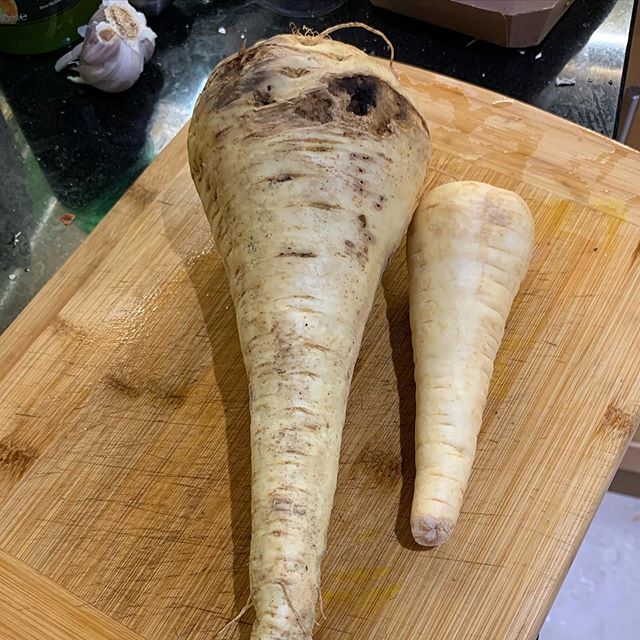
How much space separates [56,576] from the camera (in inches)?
47.7

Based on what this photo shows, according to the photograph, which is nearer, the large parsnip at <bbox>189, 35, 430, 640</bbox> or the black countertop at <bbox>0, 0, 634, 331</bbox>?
the large parsnip at <bbox>189, 35, 430, 640</bbox>

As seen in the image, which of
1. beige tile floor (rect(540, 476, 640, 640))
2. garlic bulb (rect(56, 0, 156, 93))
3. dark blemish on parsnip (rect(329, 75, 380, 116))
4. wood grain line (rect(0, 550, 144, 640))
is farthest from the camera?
garlic bulb (rect(56, 0, 156, 93))

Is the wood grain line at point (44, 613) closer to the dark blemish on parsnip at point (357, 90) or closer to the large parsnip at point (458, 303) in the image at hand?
the large parsnip at point (458, 303)

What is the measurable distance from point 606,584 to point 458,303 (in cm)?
86

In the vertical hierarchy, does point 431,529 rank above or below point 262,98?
below

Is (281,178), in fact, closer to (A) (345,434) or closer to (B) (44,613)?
(A) (345,434)

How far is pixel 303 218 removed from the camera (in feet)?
4.07

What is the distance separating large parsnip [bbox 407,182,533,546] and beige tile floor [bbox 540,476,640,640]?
71cm

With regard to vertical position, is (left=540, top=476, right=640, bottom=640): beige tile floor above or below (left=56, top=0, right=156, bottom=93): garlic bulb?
below

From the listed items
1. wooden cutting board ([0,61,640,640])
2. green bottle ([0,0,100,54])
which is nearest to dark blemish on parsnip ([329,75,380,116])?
wooden cutting board ([0,61,640,640])

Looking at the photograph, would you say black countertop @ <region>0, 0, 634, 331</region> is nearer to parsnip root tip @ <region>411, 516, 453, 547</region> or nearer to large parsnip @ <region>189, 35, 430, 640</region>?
large parsnip @ <region>189, 35, 430, 640</region>

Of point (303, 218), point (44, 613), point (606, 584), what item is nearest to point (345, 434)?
point (303, 218)

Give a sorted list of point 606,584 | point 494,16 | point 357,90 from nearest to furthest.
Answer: point 357,90 < point 606,584 < point 494,16

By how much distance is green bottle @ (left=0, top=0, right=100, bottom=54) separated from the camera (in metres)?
1.88
